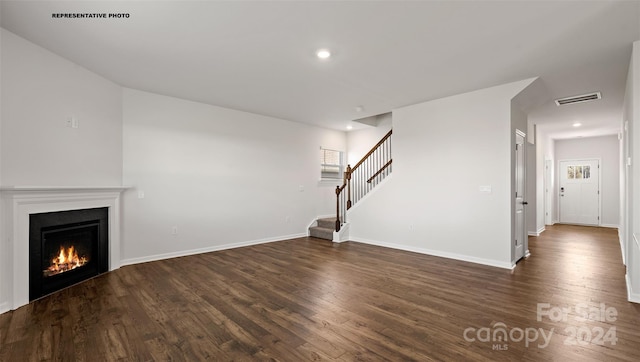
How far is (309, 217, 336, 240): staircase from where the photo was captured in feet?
22.2

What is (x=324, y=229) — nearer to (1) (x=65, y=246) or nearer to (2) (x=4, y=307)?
(1) (x=65, y=246)

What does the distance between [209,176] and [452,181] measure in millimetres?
4493

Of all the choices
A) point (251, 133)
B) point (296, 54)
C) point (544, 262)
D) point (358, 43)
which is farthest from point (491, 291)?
point (251, 133)

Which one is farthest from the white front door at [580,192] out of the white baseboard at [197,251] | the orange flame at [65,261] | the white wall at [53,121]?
the orange flame at [65,261]

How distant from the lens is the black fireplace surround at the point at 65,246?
126 inches

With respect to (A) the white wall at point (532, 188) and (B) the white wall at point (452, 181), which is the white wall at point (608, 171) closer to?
(A) the white wall at point (532, 188)

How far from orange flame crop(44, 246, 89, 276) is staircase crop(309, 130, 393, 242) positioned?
178 inches

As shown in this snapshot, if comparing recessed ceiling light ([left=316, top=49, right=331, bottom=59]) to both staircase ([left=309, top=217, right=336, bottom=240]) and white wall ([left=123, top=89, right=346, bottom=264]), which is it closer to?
white wall ([left=123, top=89, right=346, bottom=264])

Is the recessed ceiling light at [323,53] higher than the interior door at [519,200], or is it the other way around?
the recessed ceiling light at [323,53]

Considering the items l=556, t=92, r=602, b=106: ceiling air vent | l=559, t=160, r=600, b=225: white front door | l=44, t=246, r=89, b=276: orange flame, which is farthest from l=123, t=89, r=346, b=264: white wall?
l=559, t=160, r=600, b=225: white front door

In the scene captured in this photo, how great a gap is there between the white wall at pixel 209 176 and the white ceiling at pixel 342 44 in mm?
676

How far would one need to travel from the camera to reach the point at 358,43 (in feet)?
10.2

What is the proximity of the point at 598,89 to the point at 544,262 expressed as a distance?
2922mm

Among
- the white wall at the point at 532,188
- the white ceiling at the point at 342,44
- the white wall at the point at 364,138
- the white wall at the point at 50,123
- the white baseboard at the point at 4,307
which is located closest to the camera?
the white ceiling at the point at 342,44
